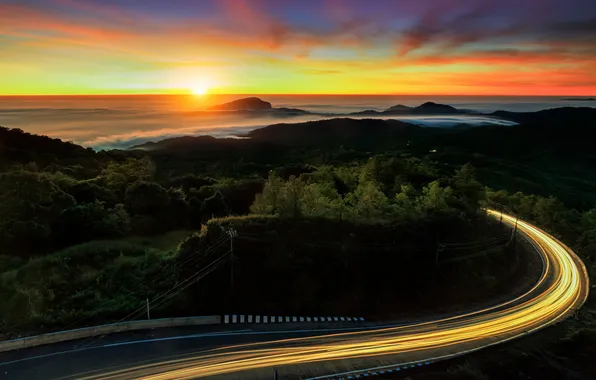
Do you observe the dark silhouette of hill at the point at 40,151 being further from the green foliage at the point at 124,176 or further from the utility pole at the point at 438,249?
the utility pole at the point at 438,249

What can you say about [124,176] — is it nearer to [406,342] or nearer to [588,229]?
[406,342]

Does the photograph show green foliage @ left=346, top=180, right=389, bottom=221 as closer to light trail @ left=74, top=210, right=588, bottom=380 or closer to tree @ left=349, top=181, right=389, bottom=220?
tree @ left=349, top=181, right=389, bottom=220

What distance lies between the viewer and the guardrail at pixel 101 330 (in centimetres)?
2261

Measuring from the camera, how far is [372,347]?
83.3ft

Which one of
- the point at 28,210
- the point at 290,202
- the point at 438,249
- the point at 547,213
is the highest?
the point at 290,202

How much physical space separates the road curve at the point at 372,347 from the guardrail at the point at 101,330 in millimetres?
3397

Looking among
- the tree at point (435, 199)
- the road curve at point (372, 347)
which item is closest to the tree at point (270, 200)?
the road curve at point (372, 347)

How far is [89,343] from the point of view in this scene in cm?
2347

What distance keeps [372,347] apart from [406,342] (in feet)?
9.02

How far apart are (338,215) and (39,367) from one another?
24777mm

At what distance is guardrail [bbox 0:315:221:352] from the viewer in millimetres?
22609

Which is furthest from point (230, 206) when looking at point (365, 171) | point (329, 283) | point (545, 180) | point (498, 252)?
point (545, 180)

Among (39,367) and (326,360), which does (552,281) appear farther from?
(39,367)

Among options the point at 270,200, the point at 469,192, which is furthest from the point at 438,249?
the point at 270,200
